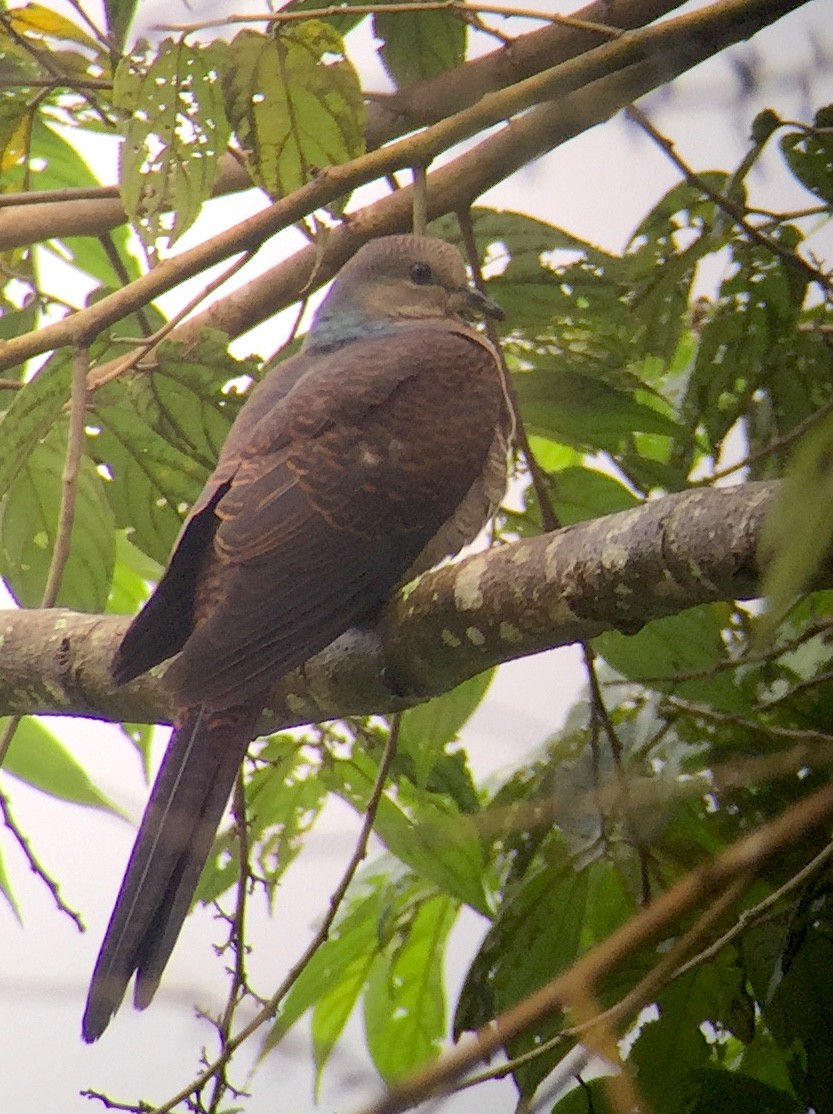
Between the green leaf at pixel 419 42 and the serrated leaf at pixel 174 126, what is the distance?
45 cm

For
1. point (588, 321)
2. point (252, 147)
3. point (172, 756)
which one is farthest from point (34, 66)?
point (172, 756)

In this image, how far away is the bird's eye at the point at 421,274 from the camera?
2477 millimetres

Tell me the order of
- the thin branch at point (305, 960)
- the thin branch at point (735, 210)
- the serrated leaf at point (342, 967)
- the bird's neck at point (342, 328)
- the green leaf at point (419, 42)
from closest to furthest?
the thin branch at point (305, 960) → the thin branch at point (735, 210) → the serrated leaf at point (342, 967) → the green leaf at point (419, 42) → the bird's neck at point (342, 328)

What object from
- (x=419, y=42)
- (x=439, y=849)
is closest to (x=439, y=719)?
(x=439, y=849)

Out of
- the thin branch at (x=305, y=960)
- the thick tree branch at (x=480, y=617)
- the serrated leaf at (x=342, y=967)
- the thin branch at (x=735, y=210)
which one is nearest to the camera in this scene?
the thick tree branch at (x=480, y=617)

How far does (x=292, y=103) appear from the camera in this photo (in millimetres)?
1697

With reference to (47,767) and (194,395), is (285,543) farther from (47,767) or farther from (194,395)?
(47,767)

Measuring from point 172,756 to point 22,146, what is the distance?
48.4 inches

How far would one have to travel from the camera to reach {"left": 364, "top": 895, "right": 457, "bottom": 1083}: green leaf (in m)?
1.97

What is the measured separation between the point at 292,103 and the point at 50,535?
2.30 ft

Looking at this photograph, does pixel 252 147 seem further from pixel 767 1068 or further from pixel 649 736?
pixel 767 1068

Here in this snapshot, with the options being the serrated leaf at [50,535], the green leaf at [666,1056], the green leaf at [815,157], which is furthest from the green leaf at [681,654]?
the serrated leaf at [50,535]

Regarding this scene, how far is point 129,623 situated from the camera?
1698 millimetres

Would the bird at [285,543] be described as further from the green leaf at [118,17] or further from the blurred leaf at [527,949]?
the green leaf at [118,17]
